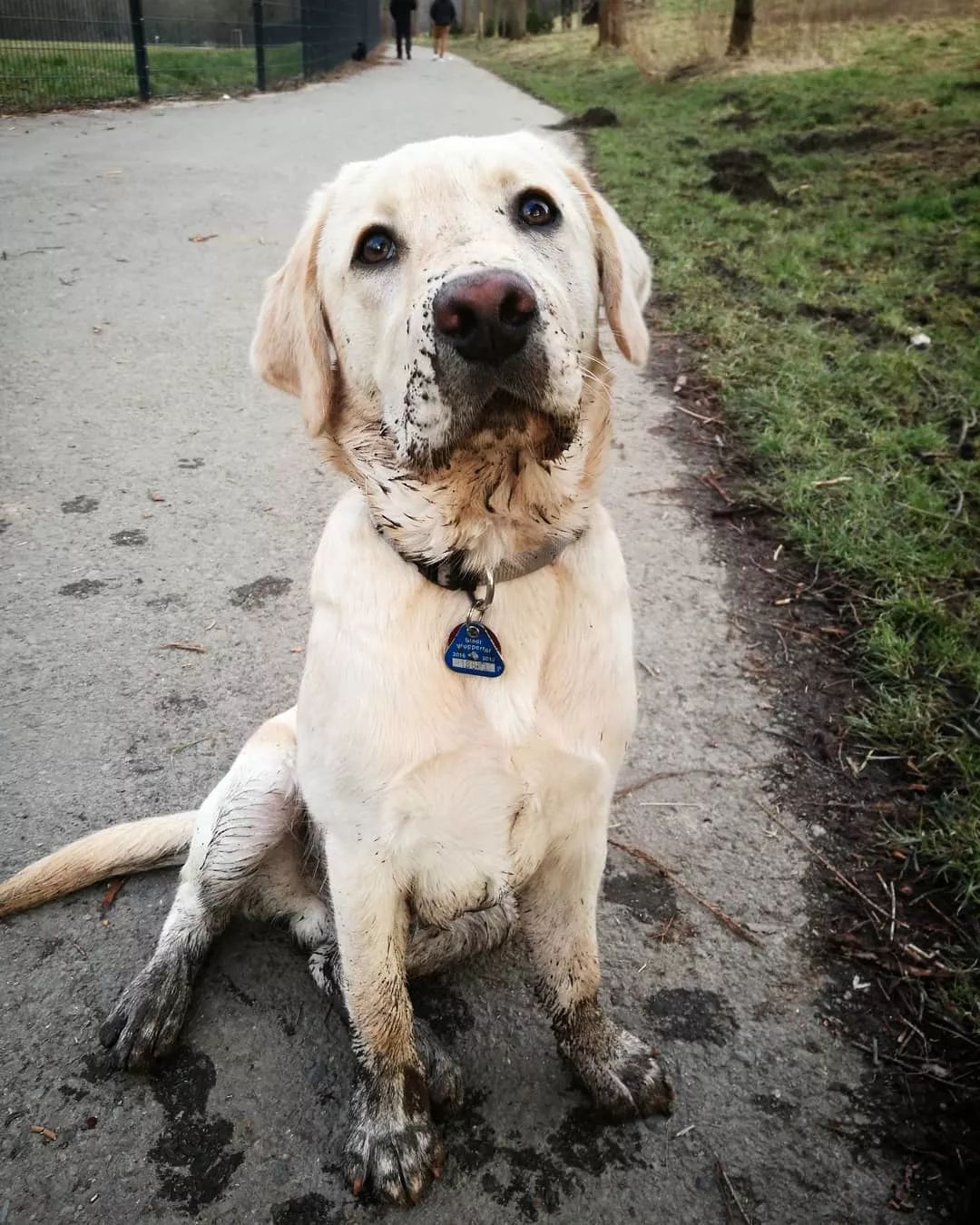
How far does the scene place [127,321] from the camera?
5426 mm

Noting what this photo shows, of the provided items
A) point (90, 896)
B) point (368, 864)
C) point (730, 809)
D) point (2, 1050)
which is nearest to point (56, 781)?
point (90, 896)

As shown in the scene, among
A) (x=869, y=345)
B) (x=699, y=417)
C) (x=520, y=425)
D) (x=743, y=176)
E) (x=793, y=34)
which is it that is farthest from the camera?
(x=793, y=34)

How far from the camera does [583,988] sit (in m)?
1.87

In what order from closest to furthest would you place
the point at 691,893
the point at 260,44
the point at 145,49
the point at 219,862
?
the point at 219,862 < the point at 691,893 < the point at 145,49 < the point at 260,44

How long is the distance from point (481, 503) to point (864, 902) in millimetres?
1475

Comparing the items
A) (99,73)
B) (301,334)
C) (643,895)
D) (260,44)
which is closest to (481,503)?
(301,334)

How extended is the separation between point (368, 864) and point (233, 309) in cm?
498

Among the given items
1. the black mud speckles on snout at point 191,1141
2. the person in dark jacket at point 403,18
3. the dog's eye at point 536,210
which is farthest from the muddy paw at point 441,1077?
the person in dark jacket at point 403,18

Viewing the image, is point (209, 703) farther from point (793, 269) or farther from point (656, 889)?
point (793, 269)

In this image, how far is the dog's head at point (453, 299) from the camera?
57.5 inches

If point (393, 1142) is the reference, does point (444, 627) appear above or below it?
above

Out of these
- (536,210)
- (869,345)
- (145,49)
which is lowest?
(869,345)

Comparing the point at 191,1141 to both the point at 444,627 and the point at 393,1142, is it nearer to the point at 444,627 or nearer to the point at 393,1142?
the point at 393,1142

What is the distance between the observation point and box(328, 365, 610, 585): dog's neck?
168cm
